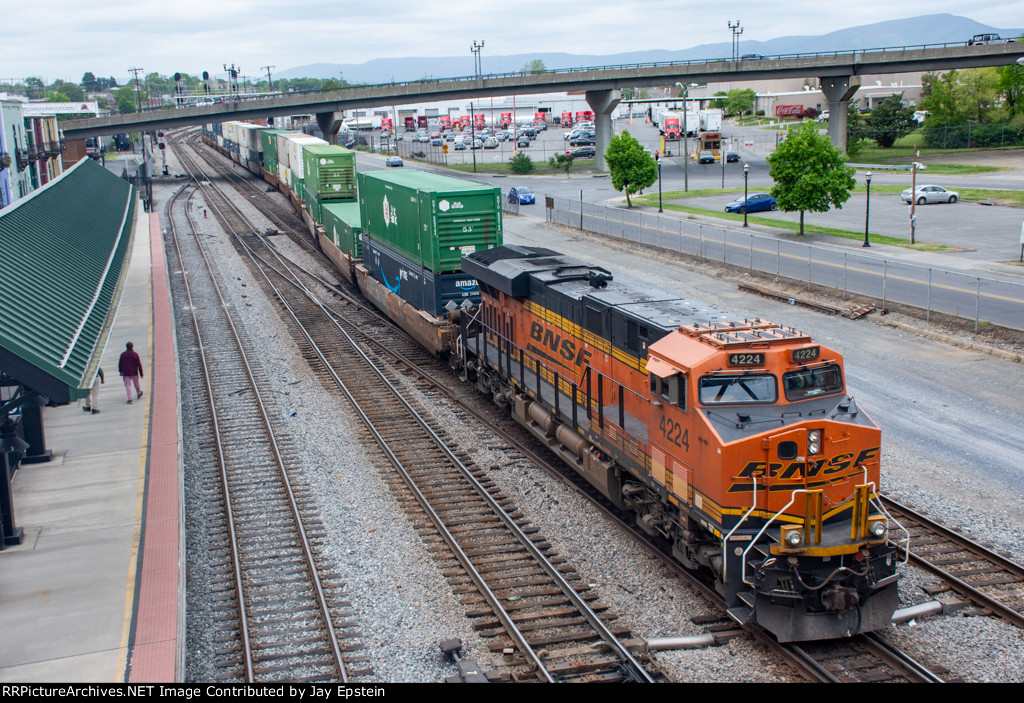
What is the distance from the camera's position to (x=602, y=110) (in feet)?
295

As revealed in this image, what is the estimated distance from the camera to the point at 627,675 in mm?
11148

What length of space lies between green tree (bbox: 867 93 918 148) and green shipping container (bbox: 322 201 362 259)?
69.3 meters

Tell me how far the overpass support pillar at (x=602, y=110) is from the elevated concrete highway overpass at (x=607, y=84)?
11 centimetres

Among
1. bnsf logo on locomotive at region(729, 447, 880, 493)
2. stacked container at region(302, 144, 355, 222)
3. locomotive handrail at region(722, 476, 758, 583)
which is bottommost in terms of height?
locomotive handrail at region(722, 476, 758, 583)

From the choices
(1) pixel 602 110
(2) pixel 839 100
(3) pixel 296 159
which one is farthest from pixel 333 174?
(2) pixel 839 100

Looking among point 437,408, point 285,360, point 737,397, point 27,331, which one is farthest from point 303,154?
point 737,397

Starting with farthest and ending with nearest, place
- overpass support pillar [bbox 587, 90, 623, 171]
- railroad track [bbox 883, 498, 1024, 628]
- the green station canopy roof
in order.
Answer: overpass support pillar [bbox 587, 90, 623, 171] < railroad track [bbox 883, 498, 1024, 628] < the green station canopy roof

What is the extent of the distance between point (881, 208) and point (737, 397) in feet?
169

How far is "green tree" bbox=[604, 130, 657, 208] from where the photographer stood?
60188mm

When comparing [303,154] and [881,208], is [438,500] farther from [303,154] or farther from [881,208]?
[881,208]

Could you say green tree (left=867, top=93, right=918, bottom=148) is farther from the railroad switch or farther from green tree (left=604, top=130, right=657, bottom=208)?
the railroad switch

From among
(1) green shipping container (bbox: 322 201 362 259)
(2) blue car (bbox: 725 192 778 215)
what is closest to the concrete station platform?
(1) green shipping container (bbox: 322 201 362 259)

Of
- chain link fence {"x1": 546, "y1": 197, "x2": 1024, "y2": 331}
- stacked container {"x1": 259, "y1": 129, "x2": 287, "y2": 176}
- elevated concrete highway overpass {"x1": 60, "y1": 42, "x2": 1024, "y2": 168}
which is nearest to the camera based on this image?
chain link fence {"x1": 546, "y1": 197, "x2": 1024, "y2": 331}
